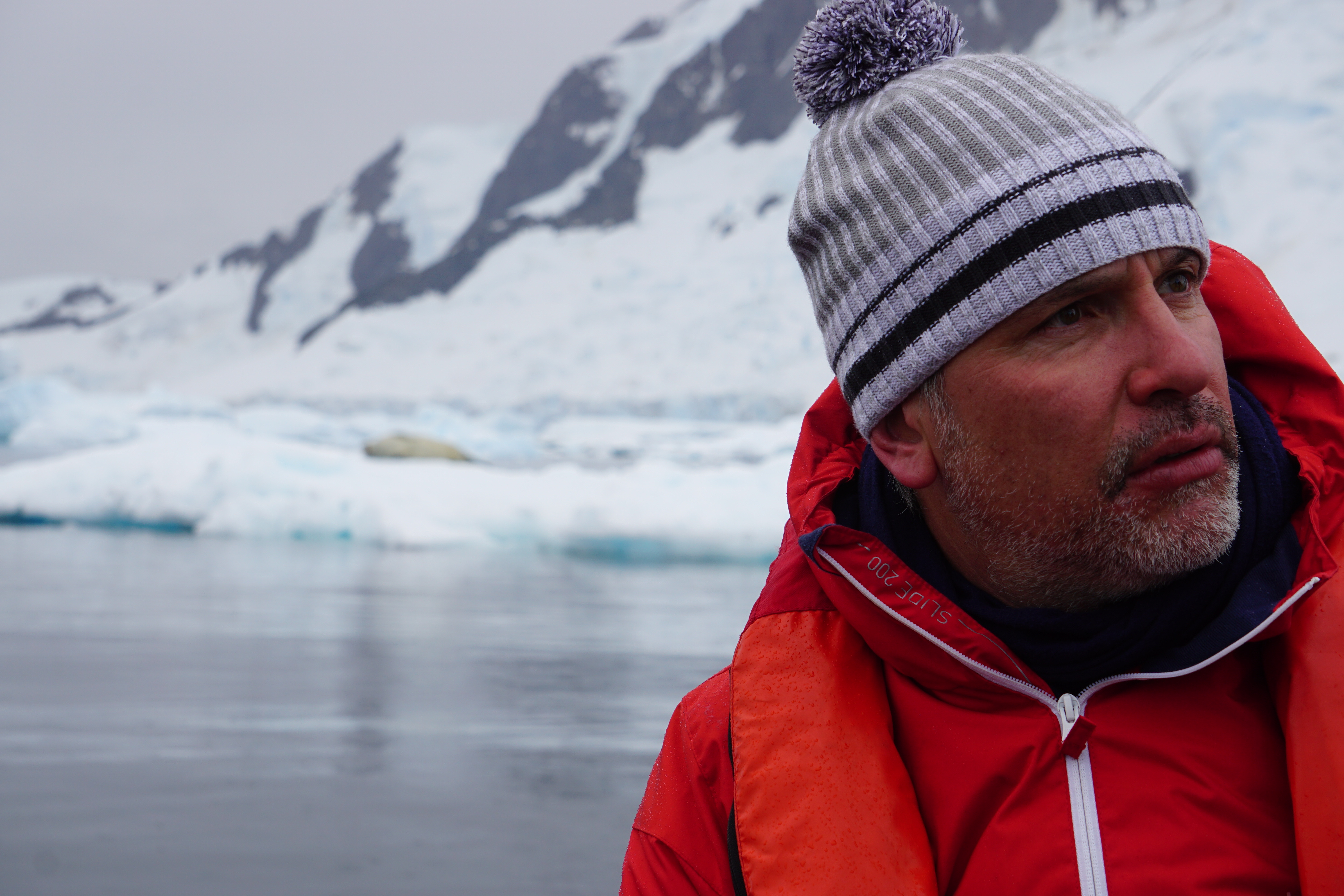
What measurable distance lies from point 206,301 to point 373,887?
5401 centimetres

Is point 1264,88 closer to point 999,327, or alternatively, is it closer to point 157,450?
point 157,450

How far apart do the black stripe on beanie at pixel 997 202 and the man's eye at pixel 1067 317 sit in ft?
0.34

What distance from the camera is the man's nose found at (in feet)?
2.75

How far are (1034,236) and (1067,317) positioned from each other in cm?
7

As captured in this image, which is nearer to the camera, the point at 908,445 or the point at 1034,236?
the point at 1034,236

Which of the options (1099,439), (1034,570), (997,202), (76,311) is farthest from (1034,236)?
(76,311)

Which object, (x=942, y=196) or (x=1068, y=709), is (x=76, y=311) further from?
(x=1068, y=709)

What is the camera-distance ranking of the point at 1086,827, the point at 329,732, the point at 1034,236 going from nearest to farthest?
the point at 1086,827
the point at 1034,236
the point at 329,732

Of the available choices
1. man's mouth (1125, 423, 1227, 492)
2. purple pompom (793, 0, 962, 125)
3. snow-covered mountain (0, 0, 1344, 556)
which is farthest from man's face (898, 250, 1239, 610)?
snow-covered mountain (0, 0, 1344, 556)

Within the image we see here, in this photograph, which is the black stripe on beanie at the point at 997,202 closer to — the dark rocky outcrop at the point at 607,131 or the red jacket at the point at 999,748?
the red jacket at the point at 999,748

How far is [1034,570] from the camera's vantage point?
2.99 feet

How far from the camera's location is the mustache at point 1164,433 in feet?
2.77

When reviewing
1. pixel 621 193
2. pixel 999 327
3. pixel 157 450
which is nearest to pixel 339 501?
pixel 157 450

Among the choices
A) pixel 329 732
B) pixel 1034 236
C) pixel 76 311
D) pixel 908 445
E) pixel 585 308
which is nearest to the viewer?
pixel 1034 236
